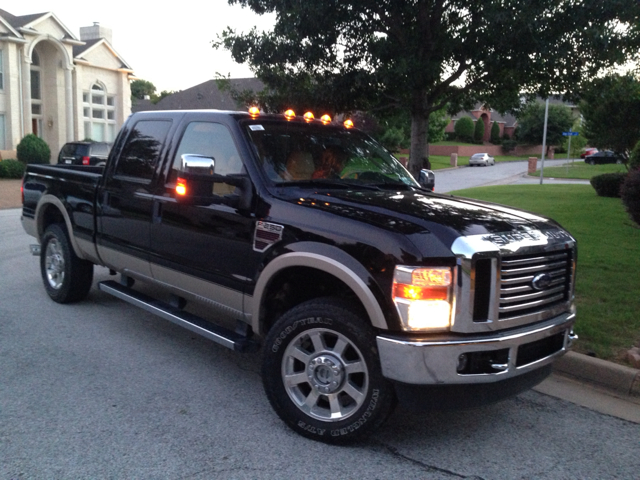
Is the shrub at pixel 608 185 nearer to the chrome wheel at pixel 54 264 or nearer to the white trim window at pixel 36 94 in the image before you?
the chrome wheel at pixel 54 264

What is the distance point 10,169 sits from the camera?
27281mm

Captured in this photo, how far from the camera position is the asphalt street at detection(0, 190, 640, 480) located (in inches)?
143

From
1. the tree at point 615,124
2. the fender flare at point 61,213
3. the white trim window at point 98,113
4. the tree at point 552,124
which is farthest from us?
the tree at point 552,124

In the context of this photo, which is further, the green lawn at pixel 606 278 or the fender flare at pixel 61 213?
the fender flare at pixel 61 213

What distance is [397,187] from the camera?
5.20m

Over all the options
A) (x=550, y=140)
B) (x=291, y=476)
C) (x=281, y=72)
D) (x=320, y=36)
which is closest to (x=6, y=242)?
(x=281, y=72)

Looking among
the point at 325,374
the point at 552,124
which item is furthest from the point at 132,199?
the point at 552,124

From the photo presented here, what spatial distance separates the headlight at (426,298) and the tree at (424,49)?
460cm

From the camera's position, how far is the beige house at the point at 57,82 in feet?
101

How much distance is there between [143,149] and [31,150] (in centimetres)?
2664

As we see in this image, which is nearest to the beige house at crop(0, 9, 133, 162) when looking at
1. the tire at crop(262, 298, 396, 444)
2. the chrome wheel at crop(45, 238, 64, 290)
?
the chrome wheel at crop(45, 238, 64, 290)

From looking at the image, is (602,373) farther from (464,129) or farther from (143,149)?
(464,129)

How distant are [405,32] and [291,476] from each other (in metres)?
6.54

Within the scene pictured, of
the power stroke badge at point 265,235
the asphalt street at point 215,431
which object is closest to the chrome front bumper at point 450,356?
the asphalt street at point 215,431
